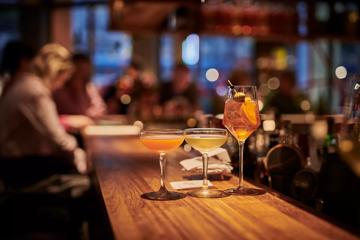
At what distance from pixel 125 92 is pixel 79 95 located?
1.92ft

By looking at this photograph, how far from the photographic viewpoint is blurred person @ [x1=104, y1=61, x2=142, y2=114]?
6039 mm

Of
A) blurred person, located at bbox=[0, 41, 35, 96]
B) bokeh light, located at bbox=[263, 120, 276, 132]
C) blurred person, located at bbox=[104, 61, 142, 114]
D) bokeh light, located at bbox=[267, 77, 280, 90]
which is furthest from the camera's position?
bokeh light, located at bbox=[267, 77, 280, 90]

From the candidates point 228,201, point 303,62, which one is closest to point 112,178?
point 228,201

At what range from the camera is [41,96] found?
374 centimetres

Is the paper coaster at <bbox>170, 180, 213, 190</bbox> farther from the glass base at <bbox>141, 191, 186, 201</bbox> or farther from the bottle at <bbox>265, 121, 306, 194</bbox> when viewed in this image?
the bottle at <bbox>265, 121, 306, 194</bbox>

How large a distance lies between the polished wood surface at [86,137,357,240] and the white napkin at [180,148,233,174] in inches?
1.9

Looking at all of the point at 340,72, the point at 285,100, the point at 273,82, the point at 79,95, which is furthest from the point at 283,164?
the point at 340,72

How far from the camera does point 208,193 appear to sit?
167 cm

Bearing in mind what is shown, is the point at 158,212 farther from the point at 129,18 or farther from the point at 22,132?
the point at 129,18

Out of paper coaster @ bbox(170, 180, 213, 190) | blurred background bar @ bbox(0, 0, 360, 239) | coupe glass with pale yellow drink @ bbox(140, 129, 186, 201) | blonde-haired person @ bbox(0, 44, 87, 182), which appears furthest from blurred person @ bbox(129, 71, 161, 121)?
coupe glass with pale yellow drink @ bbox(140, 129, 186, 201)

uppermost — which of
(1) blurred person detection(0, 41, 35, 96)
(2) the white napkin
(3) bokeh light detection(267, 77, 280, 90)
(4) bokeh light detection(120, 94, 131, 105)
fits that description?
(1) blurred person detection(0, 41, 35, 96)

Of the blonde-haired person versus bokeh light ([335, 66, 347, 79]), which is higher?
bokeh light ([335, 66, 347, 79])

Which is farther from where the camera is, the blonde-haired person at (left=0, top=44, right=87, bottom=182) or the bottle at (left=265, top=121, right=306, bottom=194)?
the blonde-haired person at (left=0, top=44, right=87, bottom=182)

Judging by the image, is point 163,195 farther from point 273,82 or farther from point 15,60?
point 273,82
